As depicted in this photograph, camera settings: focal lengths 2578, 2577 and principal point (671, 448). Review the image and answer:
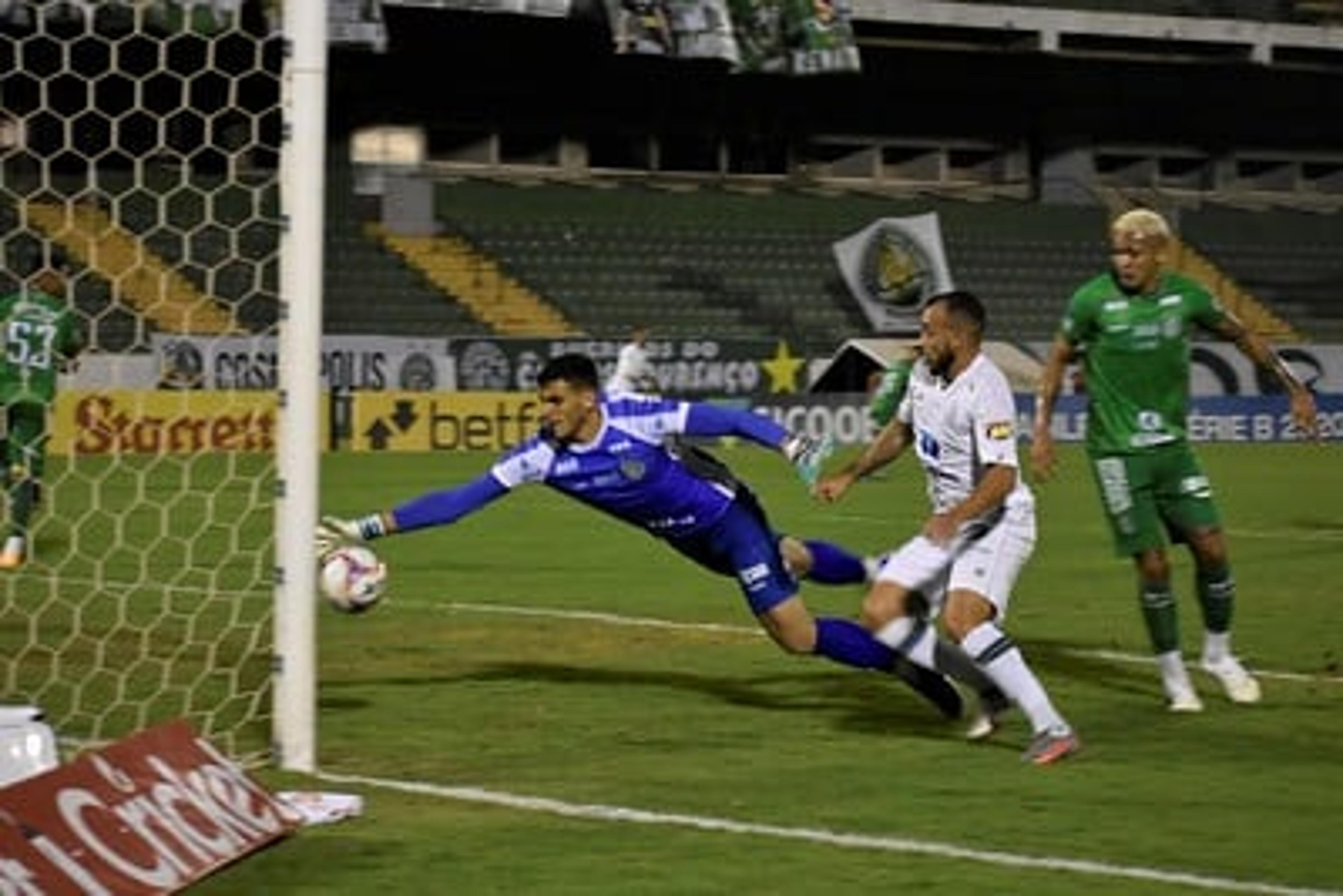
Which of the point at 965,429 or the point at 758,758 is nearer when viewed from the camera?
the point at 758,758

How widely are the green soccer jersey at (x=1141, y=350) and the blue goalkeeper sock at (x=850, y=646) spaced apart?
1.36 m

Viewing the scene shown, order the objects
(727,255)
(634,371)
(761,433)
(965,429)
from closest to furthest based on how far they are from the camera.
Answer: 1. (965,429)
2. (761,433)
3. (634,371)
4. (727,255)

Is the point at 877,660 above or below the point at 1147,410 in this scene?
below

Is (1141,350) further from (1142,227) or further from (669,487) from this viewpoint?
(669,487)

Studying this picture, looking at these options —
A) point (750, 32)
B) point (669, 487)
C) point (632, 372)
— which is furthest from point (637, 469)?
point (750, 32)

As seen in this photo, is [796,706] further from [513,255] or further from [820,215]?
[820,215]

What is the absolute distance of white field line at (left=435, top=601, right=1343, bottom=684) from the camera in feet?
40.7

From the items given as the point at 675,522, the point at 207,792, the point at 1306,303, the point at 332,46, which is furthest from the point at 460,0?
the point at 207,792

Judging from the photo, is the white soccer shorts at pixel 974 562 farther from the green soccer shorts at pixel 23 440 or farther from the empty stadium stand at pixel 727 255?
the empty stadium stand at pixel 727 255

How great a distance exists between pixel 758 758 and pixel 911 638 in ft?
2.63

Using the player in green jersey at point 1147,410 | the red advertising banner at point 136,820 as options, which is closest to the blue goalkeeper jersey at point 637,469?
the player in green jersey at point 1147,410

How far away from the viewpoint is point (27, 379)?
16.3 metres

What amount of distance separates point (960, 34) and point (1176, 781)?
142 feet

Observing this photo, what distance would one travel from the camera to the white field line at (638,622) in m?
12.4
